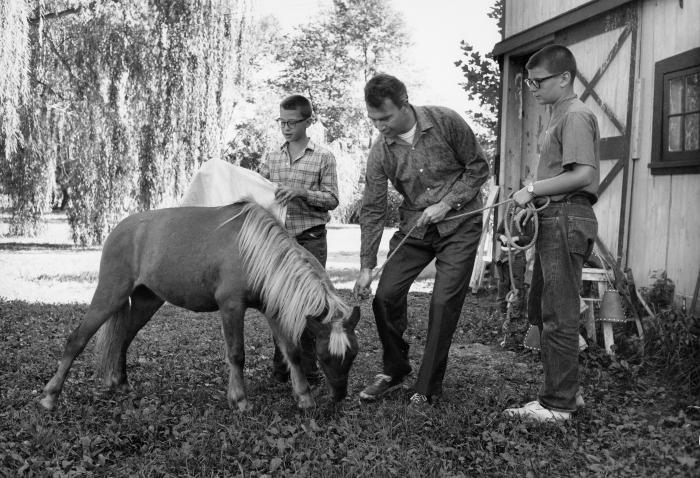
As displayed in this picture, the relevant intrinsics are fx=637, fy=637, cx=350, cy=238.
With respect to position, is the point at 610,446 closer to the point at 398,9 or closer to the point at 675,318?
the point at 675,318

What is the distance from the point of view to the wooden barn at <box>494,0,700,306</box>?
18.1 feet

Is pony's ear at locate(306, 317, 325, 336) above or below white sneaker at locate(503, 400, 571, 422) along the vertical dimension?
above

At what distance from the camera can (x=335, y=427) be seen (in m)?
3.67

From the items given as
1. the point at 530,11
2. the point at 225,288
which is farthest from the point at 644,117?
the point at 225,288

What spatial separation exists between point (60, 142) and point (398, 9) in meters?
22.0

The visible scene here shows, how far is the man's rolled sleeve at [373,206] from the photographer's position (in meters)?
4.42

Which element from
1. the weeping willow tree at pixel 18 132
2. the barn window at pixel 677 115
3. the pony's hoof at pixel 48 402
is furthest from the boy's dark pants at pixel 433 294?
the weeping willow tree at pixel 18 132

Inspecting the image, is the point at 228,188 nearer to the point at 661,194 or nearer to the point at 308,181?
the point at 308,181

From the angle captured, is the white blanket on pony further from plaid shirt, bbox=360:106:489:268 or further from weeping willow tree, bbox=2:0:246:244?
weeping willow tree, bbox=2:0:246:244

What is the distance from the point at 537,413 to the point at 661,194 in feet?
10.2

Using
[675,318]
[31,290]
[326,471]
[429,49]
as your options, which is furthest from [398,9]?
[326,471]

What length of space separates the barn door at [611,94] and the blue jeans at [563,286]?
10.1 ft

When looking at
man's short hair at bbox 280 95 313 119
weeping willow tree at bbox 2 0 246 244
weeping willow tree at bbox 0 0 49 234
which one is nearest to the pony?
man's short hair at bbox 280 95 313 119

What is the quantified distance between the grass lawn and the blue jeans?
0.23m
